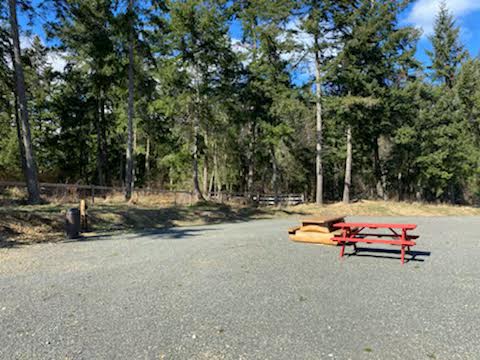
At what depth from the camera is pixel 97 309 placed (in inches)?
152

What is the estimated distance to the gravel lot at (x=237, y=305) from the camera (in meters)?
2.98

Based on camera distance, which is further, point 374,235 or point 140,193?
point 140,193

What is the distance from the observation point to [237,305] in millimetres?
3984

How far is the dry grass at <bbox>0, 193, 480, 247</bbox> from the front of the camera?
903cm

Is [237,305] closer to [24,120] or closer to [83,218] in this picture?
[83,218]

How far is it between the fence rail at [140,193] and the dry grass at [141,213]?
29 centimetres

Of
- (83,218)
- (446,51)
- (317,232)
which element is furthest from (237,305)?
(446,51)

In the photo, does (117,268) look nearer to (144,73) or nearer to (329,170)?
(144,73)

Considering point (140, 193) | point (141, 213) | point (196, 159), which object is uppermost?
point (196, 159)

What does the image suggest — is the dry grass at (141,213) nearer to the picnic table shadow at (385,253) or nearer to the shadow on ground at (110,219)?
the shadow on ground at (110,219)

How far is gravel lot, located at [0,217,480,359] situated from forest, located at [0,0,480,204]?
8306 mm

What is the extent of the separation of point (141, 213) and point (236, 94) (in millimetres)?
11691

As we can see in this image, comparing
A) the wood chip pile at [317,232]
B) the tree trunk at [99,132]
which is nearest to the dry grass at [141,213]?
the wood chip pile at [317,232]

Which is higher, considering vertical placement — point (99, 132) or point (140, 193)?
point (99, 132)
